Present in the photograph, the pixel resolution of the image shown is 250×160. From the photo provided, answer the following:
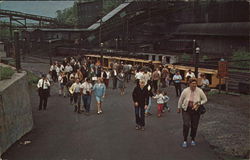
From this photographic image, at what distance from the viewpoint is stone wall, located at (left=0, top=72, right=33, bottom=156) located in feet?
23.5

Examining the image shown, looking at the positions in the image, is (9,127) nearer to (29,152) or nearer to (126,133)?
(29,152)

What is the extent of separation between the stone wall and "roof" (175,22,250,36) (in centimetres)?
2632

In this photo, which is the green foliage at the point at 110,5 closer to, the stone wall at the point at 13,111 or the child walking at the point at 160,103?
the child walking at the point at 160,103

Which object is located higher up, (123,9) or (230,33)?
(123,9)

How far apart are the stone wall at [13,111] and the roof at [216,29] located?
26323 mm

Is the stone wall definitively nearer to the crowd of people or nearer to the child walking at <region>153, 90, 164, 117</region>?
the crowd of people

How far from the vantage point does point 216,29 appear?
3356cm

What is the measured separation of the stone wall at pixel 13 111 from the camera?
7172mm

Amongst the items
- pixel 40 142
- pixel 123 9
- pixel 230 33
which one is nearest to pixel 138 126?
pixel 40 142

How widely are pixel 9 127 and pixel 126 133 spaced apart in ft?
11.5

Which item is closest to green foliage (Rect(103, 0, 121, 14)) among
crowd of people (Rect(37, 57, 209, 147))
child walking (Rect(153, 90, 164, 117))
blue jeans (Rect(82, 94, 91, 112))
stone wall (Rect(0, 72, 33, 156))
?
crowd of people (Rect(37, 57, 209, 147))

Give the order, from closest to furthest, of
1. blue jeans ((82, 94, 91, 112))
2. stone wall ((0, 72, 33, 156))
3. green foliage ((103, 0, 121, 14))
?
stone wall ((0, 72, 33, 156)) < blue jeans ((82, 94, 91, 112)) < green foliage ((103, 0, 121, 14))

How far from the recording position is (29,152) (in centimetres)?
750

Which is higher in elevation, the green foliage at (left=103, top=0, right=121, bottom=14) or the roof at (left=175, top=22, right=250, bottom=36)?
the green foliage at (left=103, top=0, right=121, bottom=14)
